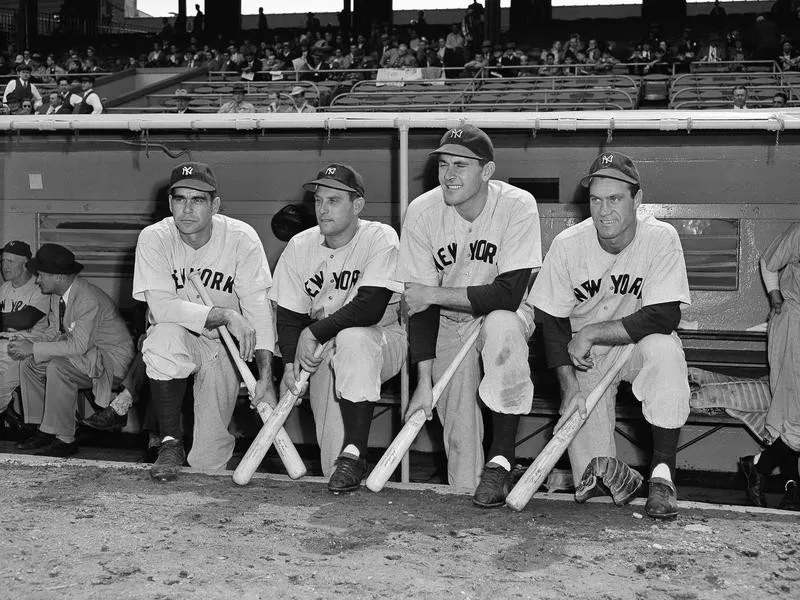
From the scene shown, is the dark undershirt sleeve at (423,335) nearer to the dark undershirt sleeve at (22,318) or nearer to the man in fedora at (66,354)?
the man in fedora at (66,354)

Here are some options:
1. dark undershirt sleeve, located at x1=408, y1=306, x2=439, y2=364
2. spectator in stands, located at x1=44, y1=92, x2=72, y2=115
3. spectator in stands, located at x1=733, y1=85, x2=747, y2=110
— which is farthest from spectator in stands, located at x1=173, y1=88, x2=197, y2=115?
dark undershirt sleeve, located at x1=408, y1=306, x2=439, y2=364

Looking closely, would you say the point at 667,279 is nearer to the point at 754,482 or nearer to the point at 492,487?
the point at 492,487

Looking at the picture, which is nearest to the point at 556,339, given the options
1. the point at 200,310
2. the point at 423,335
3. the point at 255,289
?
the point at 423,335

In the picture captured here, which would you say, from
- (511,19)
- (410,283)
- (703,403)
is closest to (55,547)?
(410,283)

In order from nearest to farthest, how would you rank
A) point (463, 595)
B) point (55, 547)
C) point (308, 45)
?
point (463, 595)
point (55, 547)
point (308, 45)

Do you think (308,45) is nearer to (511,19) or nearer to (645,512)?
(511,19)

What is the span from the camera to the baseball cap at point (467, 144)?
396cm

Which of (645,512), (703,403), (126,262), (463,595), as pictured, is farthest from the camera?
(126,262)

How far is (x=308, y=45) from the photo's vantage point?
17906 mm

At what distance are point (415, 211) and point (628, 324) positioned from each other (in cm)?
108

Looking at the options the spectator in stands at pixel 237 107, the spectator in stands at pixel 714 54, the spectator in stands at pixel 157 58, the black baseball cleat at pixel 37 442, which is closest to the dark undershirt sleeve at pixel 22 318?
the black baseball cleat at pixel 37 442

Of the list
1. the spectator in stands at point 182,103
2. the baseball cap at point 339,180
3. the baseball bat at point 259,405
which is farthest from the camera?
the spectator in stands at point 182,103

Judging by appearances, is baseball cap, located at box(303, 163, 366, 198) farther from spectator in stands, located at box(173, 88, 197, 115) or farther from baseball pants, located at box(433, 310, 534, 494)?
spectator in stands, located at box(173, 88, 197, 115)

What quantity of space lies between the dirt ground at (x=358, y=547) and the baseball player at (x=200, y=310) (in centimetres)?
54
